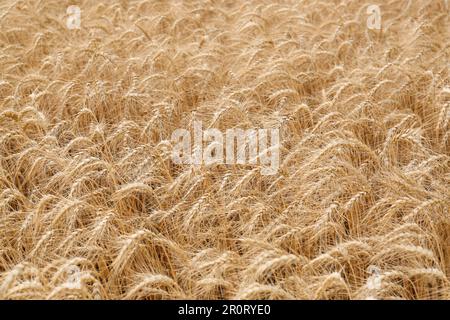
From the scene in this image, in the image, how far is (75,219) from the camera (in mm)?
3121

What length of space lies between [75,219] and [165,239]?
21.9 inches

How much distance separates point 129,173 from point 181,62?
1870 mm

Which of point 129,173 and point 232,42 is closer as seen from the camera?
point 129,173

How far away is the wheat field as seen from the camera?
2844mm

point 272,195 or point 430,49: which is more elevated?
point 430,49

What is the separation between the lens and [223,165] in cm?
367

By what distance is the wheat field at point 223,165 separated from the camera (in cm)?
284

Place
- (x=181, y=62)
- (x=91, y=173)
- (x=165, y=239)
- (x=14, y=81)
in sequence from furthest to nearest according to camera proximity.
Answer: (x=181, y=62)
(x=14, y=81)
(x=91, y=173)
(x=165, y=239)
